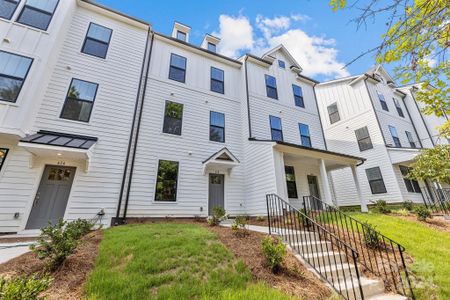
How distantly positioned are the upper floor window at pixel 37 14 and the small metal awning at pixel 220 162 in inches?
331

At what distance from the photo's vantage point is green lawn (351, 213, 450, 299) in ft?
11.9

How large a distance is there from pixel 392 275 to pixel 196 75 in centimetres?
1140

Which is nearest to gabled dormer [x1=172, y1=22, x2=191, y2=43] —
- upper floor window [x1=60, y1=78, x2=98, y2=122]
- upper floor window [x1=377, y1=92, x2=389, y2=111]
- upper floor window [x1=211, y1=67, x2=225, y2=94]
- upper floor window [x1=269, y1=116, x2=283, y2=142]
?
upper floor window [x1=211, y1=67, x2=225, y2=94]

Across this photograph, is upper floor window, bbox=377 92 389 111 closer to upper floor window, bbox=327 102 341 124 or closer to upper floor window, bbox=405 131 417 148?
upper floor window, bbox=405 131 417 148

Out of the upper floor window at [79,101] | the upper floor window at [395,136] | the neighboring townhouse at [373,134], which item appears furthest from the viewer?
the upper floor window at [395,136]

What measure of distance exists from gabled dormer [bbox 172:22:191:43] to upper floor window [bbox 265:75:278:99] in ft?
19.7

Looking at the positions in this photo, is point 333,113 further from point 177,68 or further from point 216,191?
point 177,68

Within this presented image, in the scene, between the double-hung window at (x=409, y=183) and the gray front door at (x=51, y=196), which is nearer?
the gray front door at (x=51, y=196)

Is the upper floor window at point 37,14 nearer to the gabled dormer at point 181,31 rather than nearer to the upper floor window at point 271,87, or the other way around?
the gabled dormer at point 181,31

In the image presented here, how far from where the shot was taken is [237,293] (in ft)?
9.67

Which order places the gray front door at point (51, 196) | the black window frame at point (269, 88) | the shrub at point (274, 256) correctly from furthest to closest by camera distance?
1. the black window frame at point (269, 88)
2. the gray front door at point (51, 196)
3. the shrub at point (274, 256)

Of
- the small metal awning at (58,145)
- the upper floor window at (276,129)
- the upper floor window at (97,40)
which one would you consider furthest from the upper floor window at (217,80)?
the small metal awning at (58,145)

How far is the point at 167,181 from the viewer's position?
Answer: 8742mm

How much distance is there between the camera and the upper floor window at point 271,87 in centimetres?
1310
